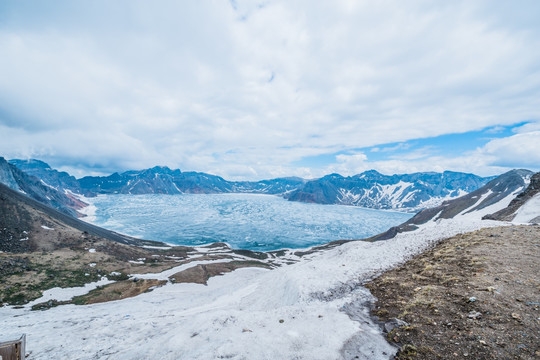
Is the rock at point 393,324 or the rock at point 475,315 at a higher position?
the rock at point 475,315

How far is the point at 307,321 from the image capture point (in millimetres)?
10523

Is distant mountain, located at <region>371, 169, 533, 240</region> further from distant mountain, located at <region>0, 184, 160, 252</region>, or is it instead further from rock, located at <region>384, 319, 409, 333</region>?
distant mountain, located at <region>0, 184, 160, 252</region>

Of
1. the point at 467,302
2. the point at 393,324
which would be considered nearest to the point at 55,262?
the point at 393,324

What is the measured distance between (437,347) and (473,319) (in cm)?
248

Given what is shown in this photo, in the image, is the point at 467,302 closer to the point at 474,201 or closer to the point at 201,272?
the point at 201,272

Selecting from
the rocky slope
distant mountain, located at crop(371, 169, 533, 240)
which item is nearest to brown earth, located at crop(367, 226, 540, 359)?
the rocky slope

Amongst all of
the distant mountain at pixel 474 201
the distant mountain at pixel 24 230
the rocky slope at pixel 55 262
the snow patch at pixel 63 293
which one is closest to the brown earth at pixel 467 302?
the rocky slope at pixel 55 262

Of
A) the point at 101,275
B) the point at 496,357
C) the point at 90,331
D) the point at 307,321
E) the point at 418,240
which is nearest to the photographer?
the point at 496,357

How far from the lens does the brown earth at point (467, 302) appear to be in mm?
6922

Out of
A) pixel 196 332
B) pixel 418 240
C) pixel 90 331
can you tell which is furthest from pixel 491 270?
pixel 90 331

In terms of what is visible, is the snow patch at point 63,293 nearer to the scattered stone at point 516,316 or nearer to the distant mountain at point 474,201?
the scattered stone at point 516,316

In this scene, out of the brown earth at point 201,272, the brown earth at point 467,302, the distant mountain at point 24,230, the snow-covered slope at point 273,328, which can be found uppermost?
the distant mountain at point 24,230

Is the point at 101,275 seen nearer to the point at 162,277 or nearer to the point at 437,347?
the point at 162,277

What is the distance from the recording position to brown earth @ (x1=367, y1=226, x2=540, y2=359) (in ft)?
22.7
